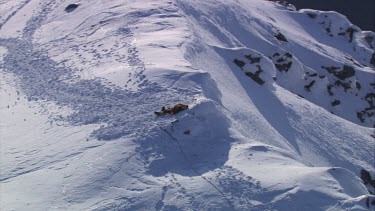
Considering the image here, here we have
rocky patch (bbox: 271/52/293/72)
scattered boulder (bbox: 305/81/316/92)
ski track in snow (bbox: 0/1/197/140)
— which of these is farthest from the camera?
scattered boulder (bbox: 305/81/316/92)

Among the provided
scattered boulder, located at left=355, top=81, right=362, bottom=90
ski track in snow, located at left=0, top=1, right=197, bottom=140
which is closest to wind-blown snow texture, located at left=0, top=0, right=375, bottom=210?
ski track in snow, located at left=0, top=1, right=197, bottom=140

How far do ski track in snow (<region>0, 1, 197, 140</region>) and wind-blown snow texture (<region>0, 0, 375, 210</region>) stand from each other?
0.07m

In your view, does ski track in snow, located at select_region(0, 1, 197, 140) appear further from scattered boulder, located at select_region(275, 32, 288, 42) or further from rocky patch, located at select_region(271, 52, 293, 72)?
scattered boulder, located at select_region(275, 32, 288, 42)

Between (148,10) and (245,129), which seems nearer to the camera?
(245,129)

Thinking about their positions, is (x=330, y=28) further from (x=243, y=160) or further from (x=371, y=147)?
(x=243, y=160)

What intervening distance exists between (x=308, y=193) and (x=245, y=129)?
24.5 feet

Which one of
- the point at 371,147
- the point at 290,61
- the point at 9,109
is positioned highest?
the point at 9,109

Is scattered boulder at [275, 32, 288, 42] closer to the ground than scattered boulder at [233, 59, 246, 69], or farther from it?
closer to the ground

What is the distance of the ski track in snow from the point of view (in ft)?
60.7

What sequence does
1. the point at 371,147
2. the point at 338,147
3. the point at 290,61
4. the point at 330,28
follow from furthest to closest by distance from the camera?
the point at 330,28 < the point at 290,61 < the point at 371,147 < the point at 338,147

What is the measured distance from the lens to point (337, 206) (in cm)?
1412

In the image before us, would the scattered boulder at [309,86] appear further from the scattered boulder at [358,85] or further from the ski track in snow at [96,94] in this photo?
the ski track in snow at [96,94]

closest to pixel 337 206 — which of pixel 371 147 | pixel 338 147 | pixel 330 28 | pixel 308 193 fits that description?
pixel 308 193

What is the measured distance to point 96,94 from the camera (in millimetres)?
21391
